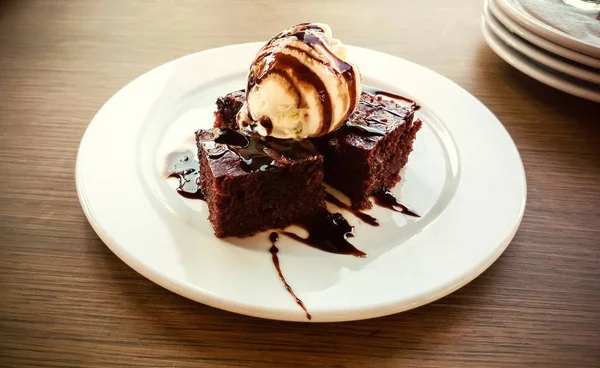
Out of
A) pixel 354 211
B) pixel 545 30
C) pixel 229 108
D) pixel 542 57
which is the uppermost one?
pixel 545 30

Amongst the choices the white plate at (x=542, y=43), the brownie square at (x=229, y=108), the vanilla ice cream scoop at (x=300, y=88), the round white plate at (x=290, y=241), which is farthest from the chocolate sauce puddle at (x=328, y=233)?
the white plate at (x=542, y=43)

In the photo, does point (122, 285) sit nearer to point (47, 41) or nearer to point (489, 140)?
point (489, 140)

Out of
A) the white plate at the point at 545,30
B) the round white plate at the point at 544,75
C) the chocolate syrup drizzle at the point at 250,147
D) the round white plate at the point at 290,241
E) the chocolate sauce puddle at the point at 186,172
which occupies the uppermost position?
the white plate at the point at 545,30

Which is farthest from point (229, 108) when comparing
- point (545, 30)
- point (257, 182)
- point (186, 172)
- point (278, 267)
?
point (545, 30)

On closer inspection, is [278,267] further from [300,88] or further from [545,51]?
[545,51]

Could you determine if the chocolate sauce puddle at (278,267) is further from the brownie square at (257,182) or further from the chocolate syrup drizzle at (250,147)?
the chocolate syrup drizzle at (250,147)

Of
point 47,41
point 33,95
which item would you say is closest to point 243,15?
point 47,41
